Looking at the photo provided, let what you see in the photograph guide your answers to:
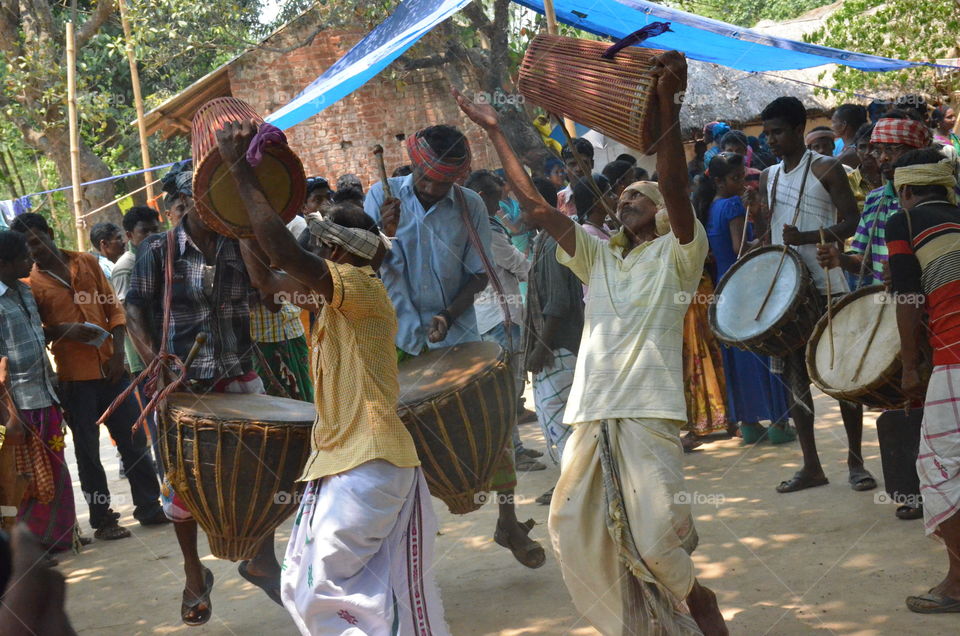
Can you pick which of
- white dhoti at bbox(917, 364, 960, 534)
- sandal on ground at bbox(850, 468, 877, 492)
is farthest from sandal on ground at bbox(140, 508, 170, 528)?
white dhoti at bbox(917, 364, 960, 534)

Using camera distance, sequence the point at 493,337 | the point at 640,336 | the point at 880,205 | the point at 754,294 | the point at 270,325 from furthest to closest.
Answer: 1. the point at 493,337
2. the point at 754,294
3. the point at 270,325
4. the point at 880,205
5. the point at 640,336

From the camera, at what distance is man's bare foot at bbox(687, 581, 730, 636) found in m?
3.71

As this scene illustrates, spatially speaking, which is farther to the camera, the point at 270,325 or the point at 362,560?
the point at 270,325

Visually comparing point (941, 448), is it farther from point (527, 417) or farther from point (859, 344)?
point (527, 417)

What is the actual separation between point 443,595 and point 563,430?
1.39 metres

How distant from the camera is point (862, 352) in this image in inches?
187

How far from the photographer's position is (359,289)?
11.0ft

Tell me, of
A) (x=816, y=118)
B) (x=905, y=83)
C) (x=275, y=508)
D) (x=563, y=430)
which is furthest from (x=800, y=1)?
(x=275, y=508)

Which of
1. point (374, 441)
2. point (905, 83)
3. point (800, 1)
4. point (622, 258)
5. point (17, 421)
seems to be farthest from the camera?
point (800, 1)

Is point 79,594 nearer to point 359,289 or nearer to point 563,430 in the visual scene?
point 563,430

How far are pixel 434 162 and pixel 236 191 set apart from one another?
5.24 ft

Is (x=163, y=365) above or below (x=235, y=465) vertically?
above

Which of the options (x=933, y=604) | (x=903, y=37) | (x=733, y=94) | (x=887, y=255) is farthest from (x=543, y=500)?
(x=733, y=94)

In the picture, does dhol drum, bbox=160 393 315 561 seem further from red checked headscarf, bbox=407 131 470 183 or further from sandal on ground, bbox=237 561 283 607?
red checked headscarf, bbox=407 131 470 183
